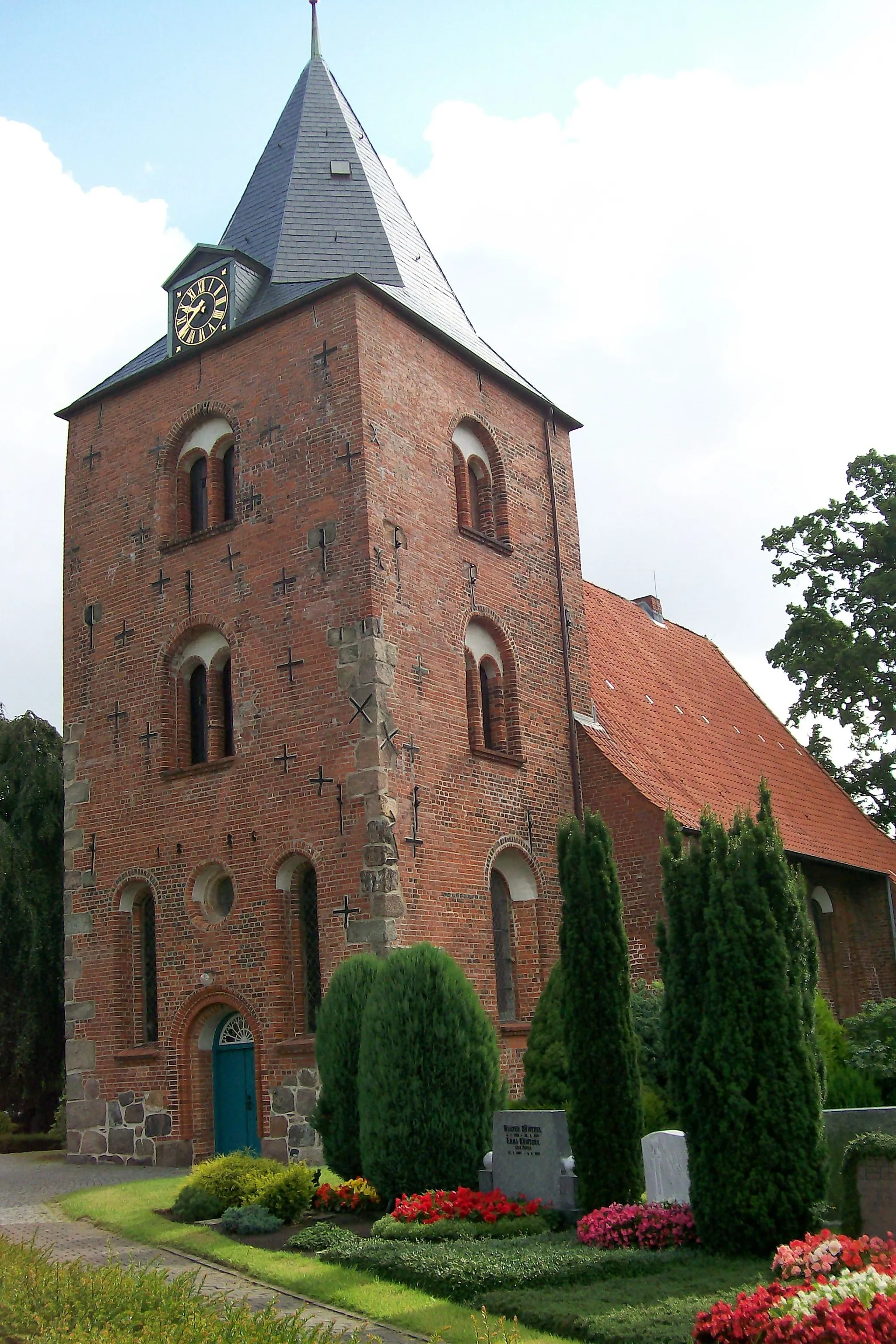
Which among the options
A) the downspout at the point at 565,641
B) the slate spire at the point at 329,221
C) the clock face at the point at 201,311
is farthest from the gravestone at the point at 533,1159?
the clock face at the point at 201,311

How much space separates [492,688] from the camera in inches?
724

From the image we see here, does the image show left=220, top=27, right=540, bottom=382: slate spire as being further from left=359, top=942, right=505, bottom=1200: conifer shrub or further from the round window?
left=359, top=942, right=505, bottom=1200: conifer shrub

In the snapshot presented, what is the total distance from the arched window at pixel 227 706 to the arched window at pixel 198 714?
0.22 meters

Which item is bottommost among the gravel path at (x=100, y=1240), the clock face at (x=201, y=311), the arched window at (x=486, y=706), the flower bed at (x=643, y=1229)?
the gravel path at (x=100, y=1240)

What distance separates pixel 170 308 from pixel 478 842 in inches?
→ 370

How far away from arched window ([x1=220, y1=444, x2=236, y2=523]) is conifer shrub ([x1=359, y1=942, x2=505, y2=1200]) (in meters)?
8.09

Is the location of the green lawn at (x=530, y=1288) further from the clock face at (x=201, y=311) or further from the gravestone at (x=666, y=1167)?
the clock face at (x=201, y=311)

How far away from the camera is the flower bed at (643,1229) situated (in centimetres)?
917

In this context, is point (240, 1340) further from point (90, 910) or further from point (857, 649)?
point (857, 649)

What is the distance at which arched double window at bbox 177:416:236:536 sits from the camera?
1820 centimetres

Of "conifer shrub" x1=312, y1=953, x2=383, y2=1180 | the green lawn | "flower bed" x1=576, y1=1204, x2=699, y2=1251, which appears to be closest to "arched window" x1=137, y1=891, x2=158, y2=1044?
"conifer shrub" x1=312, y1=953, x2=383, y2=1180

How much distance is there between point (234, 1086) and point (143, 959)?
2.35m

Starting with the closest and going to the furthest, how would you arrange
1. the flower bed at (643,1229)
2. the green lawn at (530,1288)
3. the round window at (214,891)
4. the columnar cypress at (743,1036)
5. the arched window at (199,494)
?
the green lawn at (530,1288) < the columnar cypress at (743,1036) < the flower bed at (643,1229) < the round window at (214,891) < the arched window at (199,494)

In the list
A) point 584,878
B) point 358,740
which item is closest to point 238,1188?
point 584,878
